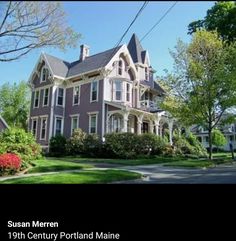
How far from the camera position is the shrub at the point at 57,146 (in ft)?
73.6

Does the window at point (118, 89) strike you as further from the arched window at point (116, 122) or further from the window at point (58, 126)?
the window at point (58, 126)

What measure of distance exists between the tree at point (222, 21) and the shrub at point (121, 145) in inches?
326


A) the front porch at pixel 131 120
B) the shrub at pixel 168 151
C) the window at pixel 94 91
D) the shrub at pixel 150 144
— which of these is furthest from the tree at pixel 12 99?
the shrub at pixel 168 151

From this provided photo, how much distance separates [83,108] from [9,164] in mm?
14173

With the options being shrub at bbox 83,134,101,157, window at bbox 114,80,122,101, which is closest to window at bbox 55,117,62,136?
shrub at bbox 83,134,101,157

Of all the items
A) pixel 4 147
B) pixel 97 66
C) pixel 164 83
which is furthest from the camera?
pixel 97 66

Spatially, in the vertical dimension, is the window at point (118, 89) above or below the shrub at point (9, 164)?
above

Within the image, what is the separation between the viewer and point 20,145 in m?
Answer: 14.2

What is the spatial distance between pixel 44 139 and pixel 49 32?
1531 cm
